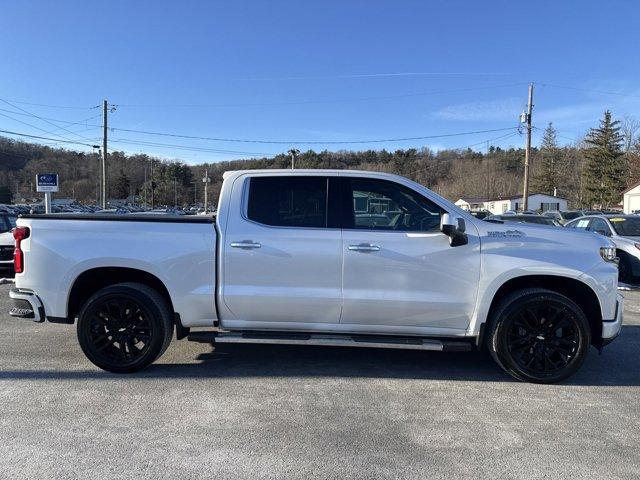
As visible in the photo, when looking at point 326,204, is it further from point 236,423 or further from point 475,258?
point 236,423

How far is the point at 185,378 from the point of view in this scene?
15.2 ft

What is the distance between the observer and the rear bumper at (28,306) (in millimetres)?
4750

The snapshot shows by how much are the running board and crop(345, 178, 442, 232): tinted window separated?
1048mm

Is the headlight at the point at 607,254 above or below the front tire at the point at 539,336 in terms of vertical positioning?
above

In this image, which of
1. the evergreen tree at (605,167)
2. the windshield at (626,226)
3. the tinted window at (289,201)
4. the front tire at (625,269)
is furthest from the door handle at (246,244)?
the evergreen tree at (605,167)

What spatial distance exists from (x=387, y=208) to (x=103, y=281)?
2958 mm

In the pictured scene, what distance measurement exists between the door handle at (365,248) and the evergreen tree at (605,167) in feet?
233

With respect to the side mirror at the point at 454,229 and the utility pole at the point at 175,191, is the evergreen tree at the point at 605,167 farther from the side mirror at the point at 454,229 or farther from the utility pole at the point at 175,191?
the utility pole at the point at 175,191

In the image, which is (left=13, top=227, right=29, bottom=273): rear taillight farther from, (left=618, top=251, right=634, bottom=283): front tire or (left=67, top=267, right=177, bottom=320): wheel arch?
(left=618, top=251, right=634, bottom=283): front tire

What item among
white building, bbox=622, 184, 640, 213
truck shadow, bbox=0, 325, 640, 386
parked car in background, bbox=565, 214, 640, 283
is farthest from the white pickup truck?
white building, bbox=622, 184, 640, 213

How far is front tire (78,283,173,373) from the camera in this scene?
182 inches

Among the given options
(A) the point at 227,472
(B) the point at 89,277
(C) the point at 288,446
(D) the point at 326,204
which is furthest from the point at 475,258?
(B) the point at 89,277

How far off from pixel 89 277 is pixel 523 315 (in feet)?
13.9

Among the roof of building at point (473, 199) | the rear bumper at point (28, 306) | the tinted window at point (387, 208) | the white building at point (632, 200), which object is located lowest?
the rear bumper at point (28, 306)
